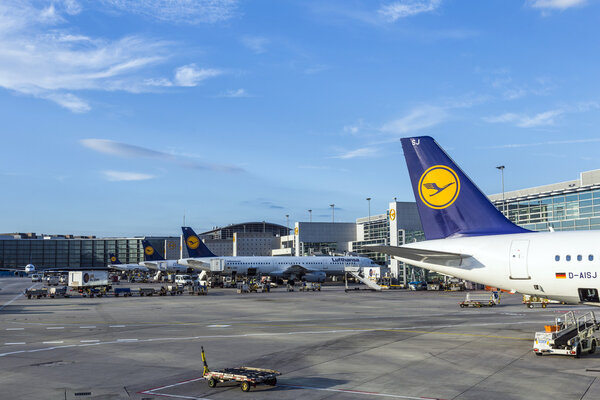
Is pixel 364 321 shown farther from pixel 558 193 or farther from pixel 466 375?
pixel 558 193

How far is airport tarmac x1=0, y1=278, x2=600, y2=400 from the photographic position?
16.0 metres

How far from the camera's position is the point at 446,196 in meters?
26.2

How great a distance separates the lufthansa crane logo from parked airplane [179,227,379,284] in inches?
2695

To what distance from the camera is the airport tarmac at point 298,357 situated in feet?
52.5

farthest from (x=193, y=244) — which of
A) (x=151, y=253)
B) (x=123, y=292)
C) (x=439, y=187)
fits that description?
(x=439, y=187)

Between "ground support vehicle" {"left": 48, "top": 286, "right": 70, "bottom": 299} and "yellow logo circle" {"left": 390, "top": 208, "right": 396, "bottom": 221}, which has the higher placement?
"yellow logo circle" {"left": 390, "top": 208, "right": 396, "bottom": 221}

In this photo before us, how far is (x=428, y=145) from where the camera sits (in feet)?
86.2

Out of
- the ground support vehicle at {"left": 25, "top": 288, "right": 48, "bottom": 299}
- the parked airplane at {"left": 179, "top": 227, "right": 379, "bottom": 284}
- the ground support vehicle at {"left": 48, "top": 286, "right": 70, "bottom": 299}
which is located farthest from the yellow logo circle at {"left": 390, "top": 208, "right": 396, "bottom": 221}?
the ground support vehicle at {"left": 25, "top": 288, "right": 48, "bottom": 299}

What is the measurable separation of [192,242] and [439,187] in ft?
244

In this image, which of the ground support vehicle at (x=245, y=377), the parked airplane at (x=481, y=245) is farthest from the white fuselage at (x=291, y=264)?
the ground support vehicle at (x=245, y=377)

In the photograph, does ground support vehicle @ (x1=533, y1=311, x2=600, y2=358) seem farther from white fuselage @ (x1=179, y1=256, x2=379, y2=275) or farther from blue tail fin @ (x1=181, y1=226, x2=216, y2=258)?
blue tail fin @ (x1=181, y1=226, x2=216, y2=258)

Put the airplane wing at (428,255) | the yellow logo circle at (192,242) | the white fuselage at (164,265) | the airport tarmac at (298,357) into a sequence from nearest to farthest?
1. the airport tarmac at (298,357)
2. the airplane wing at (428,255)
3. the yellow logo circle at (192,242)
4. the white fuselage at (164,265)

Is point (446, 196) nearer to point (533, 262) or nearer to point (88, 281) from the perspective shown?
point (533, 262)

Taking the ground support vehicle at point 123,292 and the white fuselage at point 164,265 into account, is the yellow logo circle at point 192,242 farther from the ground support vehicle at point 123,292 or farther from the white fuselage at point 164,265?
the ground support vehicle at point 123,292
